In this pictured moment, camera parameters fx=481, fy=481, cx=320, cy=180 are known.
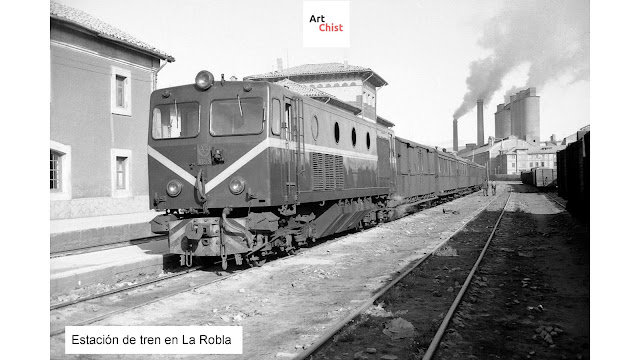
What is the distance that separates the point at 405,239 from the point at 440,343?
8792 millimetres

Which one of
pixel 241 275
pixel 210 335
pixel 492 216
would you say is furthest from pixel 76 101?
pixel 492 216

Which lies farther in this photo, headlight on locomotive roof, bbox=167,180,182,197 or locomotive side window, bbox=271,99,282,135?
headlight on locomotive roof, bbox=167,180,182,197

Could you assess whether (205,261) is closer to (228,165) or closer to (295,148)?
(228,165)

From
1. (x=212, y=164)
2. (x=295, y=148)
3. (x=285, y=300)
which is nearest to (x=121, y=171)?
(x=212, y=164)

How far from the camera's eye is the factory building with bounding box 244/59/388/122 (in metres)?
14.0

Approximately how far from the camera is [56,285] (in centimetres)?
784

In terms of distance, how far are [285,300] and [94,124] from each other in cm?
1121

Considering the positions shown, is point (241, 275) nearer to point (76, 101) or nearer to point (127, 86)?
point (76, 101)

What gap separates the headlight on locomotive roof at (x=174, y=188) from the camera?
881 centimetres

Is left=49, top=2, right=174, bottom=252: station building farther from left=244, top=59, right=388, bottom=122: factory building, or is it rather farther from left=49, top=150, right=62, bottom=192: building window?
Answer: left=244, top=59, right=388, bottom=122: factory building

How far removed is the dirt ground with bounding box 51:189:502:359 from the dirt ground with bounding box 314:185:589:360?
499 mm

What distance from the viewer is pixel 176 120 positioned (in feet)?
29.6

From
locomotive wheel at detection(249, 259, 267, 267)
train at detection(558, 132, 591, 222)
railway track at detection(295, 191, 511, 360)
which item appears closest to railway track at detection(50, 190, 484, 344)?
locomotive wheel at detection(249, 259, 267, 267)
